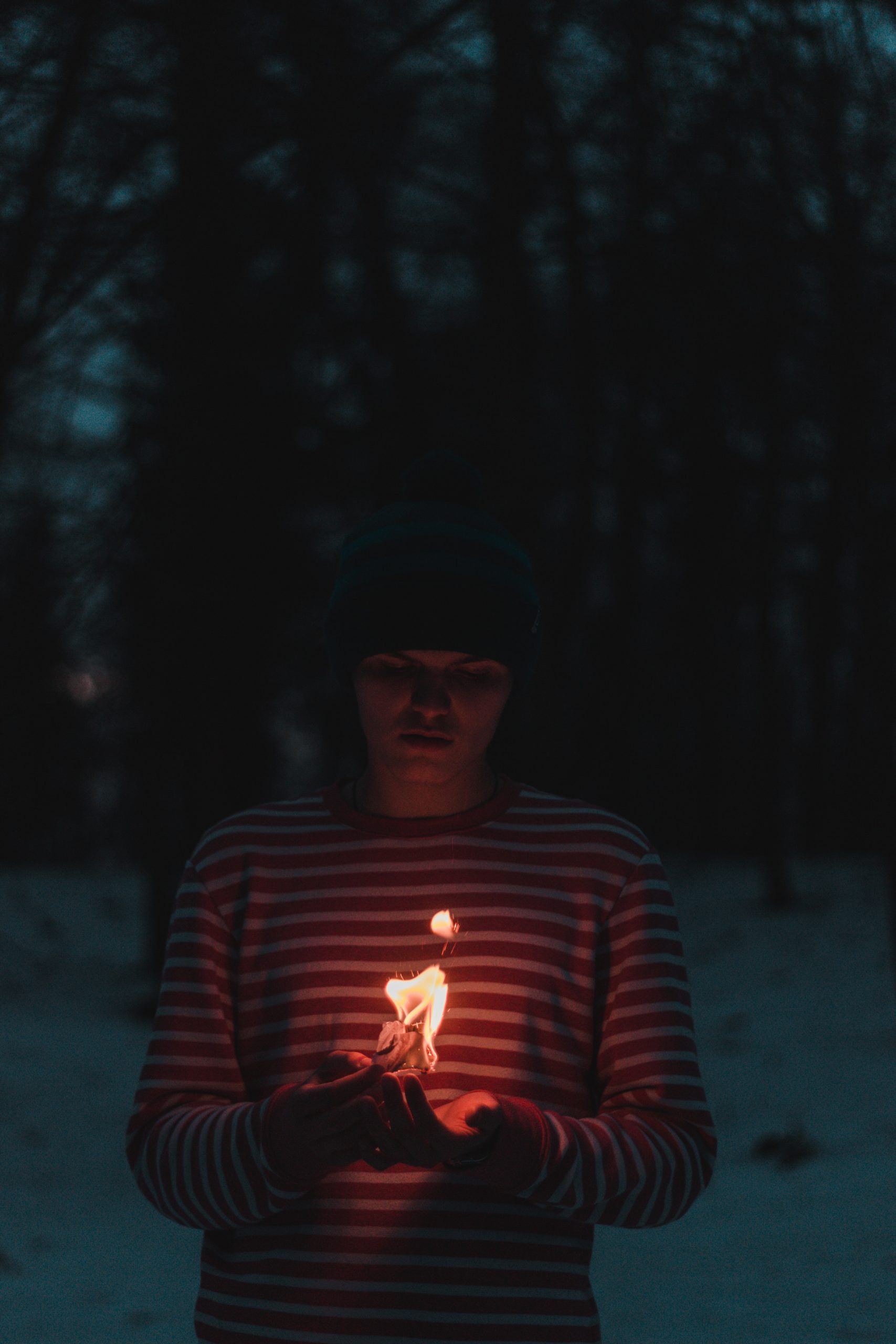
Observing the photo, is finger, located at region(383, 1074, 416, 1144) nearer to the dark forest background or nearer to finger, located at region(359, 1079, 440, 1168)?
finger, located at region(359, 1079, 440, 1168)

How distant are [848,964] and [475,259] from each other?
8.30 m

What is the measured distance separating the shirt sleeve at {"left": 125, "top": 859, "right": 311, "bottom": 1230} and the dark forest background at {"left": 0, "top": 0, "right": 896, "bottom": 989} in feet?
14.2

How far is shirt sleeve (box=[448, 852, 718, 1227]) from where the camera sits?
1.82 m

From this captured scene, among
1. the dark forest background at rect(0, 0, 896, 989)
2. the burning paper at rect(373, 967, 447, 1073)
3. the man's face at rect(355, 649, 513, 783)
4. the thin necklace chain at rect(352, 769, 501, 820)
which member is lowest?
the burning paper at rect(373, 967, 447, 1073)

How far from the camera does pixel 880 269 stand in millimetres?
7914

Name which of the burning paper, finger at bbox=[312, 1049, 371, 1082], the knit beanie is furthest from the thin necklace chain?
finger at bbox=[312, 1049, 371, 1082]

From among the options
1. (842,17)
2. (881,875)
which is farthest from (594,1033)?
(881,875)

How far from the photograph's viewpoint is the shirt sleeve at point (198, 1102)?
1870mm

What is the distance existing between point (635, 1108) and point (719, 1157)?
7.61 m

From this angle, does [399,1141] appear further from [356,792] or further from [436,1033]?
[356,792]

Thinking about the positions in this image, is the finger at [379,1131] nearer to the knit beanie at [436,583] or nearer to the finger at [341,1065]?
the finger at [341,1065]

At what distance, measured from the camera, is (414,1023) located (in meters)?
1.76

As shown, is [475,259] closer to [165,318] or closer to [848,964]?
[165,318]

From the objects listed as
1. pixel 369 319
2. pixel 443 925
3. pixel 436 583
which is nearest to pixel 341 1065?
pixel 443 925
